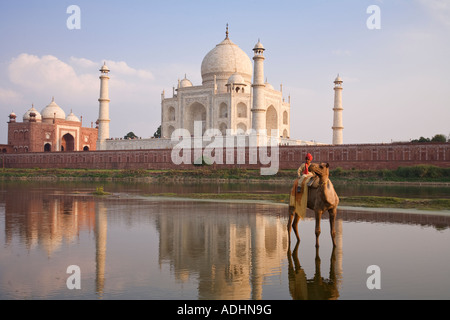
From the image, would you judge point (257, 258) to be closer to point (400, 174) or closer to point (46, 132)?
point (400, 174)

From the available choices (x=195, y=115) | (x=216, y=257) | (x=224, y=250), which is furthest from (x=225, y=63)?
(x=216, y=257)

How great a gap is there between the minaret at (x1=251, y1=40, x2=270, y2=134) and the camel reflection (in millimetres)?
36172


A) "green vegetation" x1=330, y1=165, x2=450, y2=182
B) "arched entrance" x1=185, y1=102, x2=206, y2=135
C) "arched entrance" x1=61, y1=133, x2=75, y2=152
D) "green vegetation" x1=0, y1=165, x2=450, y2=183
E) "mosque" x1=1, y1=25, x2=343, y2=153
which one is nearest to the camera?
"green vegetation" x1=330, y1=165, x2=450, y2=182

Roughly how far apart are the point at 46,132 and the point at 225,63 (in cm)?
2490

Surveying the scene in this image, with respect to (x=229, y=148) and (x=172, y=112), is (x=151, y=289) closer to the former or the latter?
(x=229, y=148)

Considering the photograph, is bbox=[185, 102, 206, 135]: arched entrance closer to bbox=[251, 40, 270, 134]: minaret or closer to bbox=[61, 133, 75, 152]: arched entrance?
bbox=[251, 40, 270, 134]: minaret

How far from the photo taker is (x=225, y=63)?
5281 cm

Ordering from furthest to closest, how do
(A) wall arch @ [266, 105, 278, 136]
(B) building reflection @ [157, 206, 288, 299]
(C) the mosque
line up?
(A) wall arch @ [266, 105, 278, 136] < (C) the mosque < (B) building reflection @ [157, 206, 288, 299]

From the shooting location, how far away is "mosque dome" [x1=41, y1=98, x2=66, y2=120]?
62281 mm

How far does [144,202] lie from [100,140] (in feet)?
130

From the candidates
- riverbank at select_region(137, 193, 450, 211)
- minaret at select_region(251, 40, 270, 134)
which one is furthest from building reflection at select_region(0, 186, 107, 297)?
minaret at select_region(251, 40, 270, 134)

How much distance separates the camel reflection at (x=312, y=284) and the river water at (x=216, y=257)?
0.01m

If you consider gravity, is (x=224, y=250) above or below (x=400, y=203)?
below

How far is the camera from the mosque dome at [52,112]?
6228 centimetres
